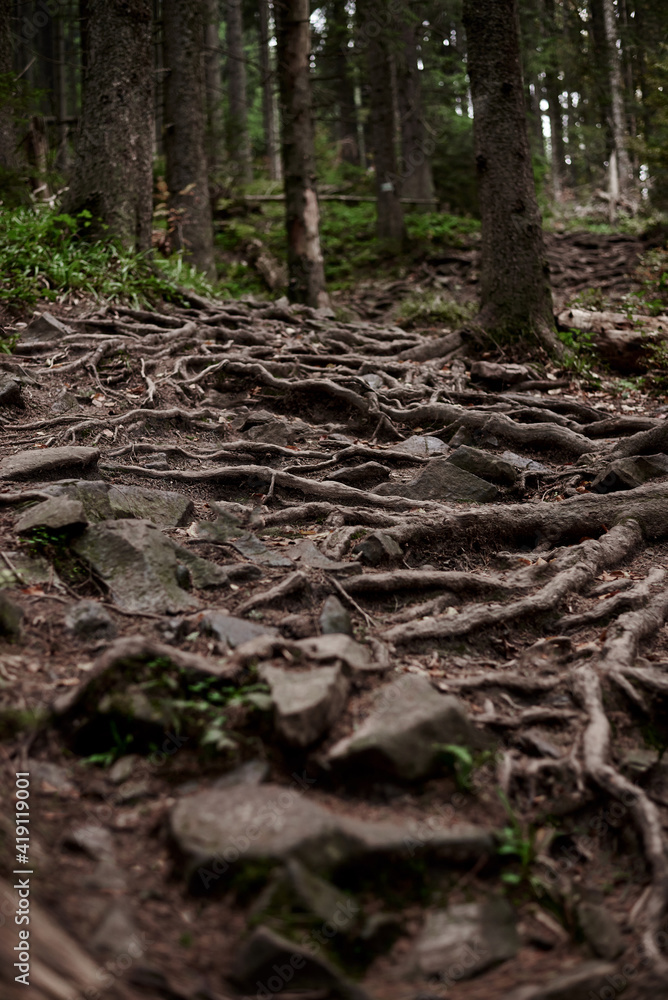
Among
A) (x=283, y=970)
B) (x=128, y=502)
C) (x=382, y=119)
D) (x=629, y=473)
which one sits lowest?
(x=283, y=970)

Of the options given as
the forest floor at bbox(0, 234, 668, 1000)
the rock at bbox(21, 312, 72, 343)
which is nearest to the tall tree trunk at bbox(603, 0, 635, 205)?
the forest floor at bbox(0, 234, 668, 1000)

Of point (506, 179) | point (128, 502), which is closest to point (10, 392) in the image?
point (128, 502)

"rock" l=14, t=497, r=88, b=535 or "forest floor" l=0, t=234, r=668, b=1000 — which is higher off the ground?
"rock" l=14, t=497, r=88, b=535

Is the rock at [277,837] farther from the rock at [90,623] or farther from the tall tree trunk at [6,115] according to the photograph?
the tall tree trunk at [6,115]

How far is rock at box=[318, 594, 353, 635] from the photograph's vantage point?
132 inches

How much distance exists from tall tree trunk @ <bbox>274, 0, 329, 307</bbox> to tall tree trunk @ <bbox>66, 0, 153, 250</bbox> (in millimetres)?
2600

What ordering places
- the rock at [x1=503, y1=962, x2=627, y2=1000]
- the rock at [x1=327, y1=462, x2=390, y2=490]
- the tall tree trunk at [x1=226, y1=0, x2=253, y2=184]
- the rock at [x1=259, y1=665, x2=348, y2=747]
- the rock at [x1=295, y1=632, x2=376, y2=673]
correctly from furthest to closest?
the tall tree trunk at [x1=226, y1=0, x2=253, y2=184], the rock at [x1=327, y1=462, x2=390, y2=490], the rock at [x1=295, y1=632, x2=376, y2=673], the rock at [x1=259, y1=665, x2=348, y2=747], the rock at [x1=503, y1=962, x2=627, y2=1000]

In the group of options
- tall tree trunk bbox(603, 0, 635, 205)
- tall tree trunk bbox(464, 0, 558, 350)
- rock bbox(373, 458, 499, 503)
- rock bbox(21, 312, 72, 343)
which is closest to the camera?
rock bbox(373, 458, 499, 503)

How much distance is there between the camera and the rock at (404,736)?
248 centimetres

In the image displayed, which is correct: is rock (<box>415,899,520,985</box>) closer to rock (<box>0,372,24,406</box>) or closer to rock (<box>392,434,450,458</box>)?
rock (<box>392,434,450,458</box>)

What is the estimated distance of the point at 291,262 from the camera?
10695mm

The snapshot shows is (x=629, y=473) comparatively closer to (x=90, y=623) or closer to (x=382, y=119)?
(x=90, y=623)

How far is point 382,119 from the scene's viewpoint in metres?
15.3

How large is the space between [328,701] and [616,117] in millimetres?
23743
